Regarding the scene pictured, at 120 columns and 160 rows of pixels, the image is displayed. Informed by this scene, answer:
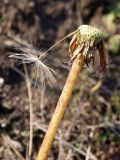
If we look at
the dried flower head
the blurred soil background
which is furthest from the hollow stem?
the blurred soil background

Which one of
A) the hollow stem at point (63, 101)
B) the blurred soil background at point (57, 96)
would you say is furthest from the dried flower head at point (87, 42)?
the blurred soil background at point (57, 96)

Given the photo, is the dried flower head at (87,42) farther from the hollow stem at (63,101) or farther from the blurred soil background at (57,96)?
the blurred soil background at (57,96)

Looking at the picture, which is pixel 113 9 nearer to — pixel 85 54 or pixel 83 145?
pixel 83 145

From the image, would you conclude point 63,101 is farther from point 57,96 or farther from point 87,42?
point 57,96

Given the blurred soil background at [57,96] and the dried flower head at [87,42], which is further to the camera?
the blurred soil background at [57,96]

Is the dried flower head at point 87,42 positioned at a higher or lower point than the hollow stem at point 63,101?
higher

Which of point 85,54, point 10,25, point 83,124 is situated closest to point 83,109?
point 83,124
